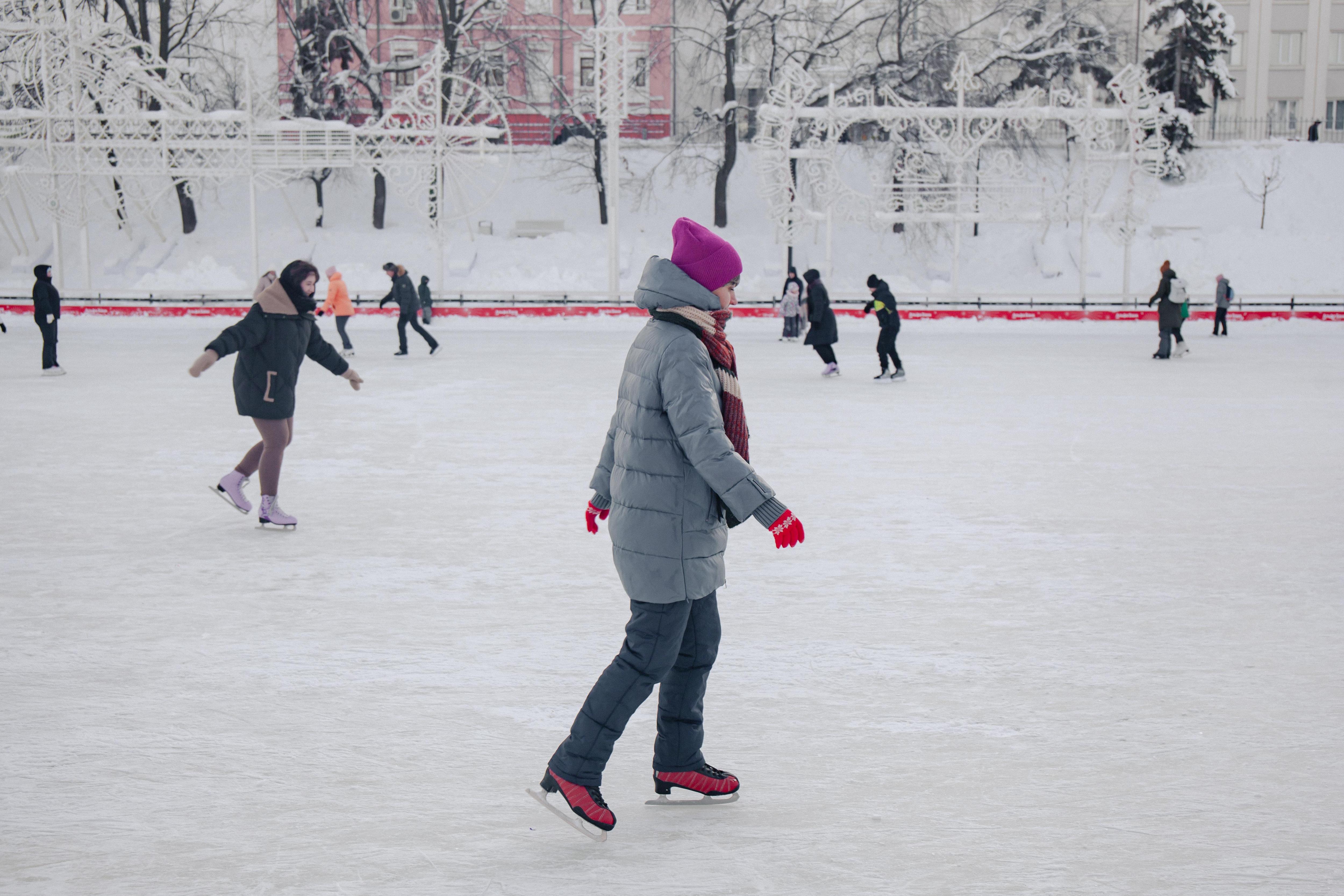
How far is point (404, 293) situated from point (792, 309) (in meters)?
7.15

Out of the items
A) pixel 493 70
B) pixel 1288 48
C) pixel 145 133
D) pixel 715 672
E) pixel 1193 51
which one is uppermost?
pixel 1288 48

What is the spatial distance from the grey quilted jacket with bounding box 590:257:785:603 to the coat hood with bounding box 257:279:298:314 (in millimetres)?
4273

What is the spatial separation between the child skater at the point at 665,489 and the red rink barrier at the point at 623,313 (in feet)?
76.8

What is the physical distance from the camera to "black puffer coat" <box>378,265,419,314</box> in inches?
744

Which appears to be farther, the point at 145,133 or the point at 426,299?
the point at 145,133

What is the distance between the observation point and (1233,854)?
11.0ft

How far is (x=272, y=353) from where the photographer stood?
24.0 feet

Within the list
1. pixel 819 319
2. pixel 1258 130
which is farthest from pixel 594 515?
pixel 1258 130

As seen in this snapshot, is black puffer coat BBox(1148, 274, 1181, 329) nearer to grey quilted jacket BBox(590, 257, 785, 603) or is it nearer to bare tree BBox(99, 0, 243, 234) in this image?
grey quilted jacket BBox(590, 257, 785, 603)

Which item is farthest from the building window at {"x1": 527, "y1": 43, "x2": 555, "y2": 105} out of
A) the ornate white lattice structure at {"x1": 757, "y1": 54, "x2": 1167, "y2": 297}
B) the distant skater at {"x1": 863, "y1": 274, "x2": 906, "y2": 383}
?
the distant skater at {"x1": 863, "y1": 274, "x2": 906, "y2": 383}

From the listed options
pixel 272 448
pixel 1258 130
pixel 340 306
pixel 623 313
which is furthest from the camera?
pixel 1258 130

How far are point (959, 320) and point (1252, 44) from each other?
104 feet

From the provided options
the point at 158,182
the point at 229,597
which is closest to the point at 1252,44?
the point at 158,182

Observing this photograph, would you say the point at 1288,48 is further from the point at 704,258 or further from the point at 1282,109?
the point at 704,258
